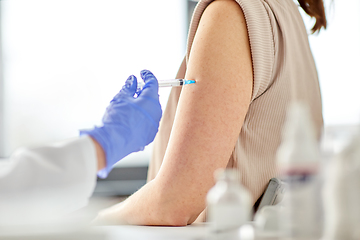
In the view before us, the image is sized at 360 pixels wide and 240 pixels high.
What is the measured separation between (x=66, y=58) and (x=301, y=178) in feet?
8.03

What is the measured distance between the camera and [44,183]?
0.54 meters

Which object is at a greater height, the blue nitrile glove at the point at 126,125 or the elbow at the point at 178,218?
the blue nitrile glove at the point at 126,125

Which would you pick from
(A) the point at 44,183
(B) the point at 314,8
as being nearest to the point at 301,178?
(A) the point at 44,183

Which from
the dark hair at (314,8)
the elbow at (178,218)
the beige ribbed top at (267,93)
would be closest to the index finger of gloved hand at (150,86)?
the beige ribbed top at (267,93)

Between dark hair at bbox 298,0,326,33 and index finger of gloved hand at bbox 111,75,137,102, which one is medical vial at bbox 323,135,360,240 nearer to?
index finger of gloved hand at bbox 111,75,137,102

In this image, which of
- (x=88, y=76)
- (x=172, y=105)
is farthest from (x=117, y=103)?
(x=88, y=76)

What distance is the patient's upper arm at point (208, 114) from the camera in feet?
2.65

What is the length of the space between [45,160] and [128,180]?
2237 millimetres

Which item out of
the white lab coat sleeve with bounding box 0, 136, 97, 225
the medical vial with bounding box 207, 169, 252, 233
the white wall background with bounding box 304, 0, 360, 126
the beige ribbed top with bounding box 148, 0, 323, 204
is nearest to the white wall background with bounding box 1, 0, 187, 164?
the white wall background with bounding box 304, 0, 360, 126

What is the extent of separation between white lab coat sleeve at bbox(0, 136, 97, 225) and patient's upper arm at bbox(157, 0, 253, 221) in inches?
11.4

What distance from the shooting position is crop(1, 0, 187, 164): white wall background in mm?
2584

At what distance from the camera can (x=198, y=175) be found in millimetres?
811

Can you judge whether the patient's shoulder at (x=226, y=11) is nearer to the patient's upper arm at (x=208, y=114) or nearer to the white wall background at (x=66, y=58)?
the patient's upper arm at (x=208, y=114)

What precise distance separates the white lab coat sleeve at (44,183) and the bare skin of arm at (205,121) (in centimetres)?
29
